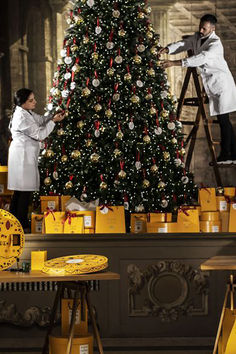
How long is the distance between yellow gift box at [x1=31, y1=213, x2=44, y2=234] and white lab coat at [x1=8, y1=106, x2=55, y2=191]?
27 cm

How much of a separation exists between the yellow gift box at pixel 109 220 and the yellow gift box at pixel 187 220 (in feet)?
1.66

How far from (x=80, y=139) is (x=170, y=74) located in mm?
2706

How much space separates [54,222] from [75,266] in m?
2.17

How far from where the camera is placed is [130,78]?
7.97m

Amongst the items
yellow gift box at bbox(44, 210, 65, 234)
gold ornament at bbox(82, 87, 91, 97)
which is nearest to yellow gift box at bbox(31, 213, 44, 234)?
yellow gift box at bbox(44, 210, 65, 234)

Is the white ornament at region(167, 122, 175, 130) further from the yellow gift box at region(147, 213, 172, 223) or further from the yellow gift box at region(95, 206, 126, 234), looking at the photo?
the yellow gift box at region(95, 206, 126, 234)

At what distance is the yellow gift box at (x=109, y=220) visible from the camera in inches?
290

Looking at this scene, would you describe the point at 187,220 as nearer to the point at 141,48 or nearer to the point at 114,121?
the point at 114,121

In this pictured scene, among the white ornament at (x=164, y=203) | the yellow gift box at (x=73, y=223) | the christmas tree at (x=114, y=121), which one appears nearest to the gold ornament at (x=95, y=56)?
the christmas tree at (x=114, y=121)

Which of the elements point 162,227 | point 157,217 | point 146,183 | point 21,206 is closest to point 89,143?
point 146,183

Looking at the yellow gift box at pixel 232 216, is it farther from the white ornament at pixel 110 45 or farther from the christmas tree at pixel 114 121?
the white ornament at pixel 110 45

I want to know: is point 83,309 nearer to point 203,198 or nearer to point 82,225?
point 82,225


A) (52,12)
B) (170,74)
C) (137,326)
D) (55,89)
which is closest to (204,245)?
(137,326)

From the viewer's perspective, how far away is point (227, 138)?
841cm
